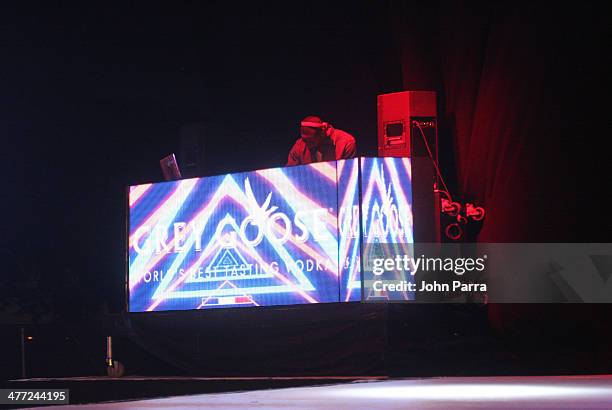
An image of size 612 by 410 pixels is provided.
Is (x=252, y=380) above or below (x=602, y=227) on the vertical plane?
below

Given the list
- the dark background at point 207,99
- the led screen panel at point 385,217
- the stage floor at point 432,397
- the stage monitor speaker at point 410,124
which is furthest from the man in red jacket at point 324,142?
the stage floor at point 432,397

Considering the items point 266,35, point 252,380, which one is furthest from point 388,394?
point 266,35

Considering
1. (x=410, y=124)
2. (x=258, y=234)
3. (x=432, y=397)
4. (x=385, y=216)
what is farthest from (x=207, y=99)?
(x=432, y=397)

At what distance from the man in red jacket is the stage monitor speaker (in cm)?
38

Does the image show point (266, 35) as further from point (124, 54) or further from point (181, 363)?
point (181, 363)

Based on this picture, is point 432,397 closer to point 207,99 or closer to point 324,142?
point 324,142

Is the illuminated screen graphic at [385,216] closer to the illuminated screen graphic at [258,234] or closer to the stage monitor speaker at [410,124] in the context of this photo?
the illuminated screen graphic at [258,234]

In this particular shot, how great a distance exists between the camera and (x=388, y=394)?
14.2 ft

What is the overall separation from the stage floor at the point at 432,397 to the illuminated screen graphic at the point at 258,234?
1428 millimetres

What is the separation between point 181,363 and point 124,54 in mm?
2800

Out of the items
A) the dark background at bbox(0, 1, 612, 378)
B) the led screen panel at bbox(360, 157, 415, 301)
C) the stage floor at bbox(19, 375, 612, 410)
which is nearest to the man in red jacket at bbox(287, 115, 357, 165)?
A: the led screen panel at bbox(360, 157, 415, 301)

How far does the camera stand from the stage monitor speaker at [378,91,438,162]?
23.4 feet

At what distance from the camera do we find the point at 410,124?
7098mm

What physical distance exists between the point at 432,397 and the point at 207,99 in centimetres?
496
